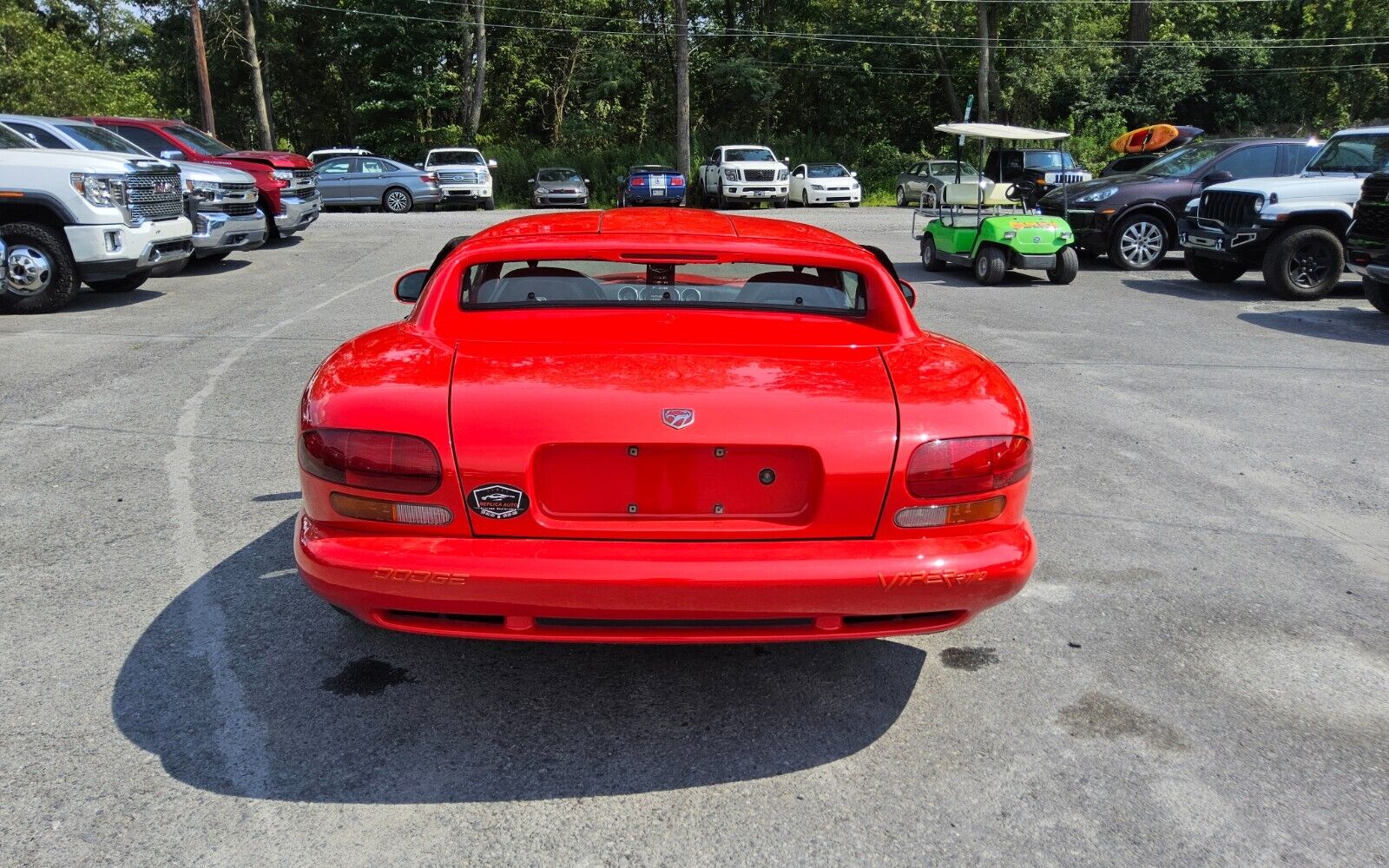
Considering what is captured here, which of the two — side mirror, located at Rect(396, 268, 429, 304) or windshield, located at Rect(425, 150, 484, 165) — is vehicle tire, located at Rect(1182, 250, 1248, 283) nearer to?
side mirror, located at Rect(396, 268, 429, 304)

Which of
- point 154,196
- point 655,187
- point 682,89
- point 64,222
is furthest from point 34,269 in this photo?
point 682,89

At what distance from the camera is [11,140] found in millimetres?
11336

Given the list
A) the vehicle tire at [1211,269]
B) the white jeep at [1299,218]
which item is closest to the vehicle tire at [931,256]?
the vehicle tire at [1211,269]

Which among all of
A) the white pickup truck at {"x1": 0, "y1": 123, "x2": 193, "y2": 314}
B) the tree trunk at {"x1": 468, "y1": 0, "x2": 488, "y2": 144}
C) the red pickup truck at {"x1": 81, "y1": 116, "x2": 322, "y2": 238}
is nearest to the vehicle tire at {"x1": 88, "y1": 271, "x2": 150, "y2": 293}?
the white pickup truck at {"x1": 0, "y1": 123, "x2": 193, "y2": 314}

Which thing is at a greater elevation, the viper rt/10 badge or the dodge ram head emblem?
the dodge ram head emblem

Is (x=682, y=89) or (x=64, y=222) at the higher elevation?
(x=682, y=89)

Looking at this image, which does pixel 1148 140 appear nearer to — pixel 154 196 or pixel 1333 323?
pixel 1333 323

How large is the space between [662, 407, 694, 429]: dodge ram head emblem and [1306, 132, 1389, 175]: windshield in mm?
12911

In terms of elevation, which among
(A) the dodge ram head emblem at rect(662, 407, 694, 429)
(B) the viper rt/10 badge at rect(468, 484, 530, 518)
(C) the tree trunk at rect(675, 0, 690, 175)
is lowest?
(B) the viper rt/10 badge at rect(468, 484, 530, 518)

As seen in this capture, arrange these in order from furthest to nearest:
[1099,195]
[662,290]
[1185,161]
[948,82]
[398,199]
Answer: [948,82]
[398,199]
[1185,161]
[1099,195]
[662,290]

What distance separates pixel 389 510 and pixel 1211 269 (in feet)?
44.5

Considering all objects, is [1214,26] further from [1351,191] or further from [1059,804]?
[1059,804]

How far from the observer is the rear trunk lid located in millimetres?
2834

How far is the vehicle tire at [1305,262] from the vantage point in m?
12.4
